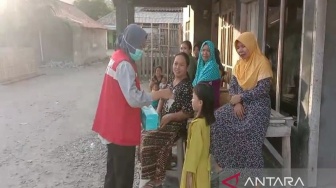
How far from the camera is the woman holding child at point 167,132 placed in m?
3.51

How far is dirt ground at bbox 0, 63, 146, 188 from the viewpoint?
4211 mm

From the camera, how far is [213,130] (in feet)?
11.4

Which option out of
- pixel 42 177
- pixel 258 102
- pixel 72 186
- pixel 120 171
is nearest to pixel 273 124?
pixel 258 102

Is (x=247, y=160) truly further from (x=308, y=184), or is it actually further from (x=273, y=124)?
(x=308, y=184)

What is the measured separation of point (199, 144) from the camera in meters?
2.82

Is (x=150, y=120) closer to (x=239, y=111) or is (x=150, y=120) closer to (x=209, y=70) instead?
(x=239, y=111)

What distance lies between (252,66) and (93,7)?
41509 millimetres

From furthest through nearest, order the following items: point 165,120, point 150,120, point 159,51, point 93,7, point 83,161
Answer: point 93,7 → point 159,51 → point 83,161 → point 165,120 → point 150,120

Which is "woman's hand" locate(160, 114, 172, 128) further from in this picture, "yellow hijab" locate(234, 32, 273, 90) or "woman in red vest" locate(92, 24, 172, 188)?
"yellow hijab" locate(234, 32, 273, 90)

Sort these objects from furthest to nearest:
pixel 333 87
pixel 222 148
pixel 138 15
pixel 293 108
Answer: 1. pixel 138 15
2. pixel 293 108
3. pixel 222 148
4. pixel 333 87

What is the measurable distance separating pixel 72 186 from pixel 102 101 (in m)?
1.46

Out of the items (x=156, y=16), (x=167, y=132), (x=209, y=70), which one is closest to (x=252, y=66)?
(x=209, y=70)

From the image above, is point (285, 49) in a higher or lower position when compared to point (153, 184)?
higher

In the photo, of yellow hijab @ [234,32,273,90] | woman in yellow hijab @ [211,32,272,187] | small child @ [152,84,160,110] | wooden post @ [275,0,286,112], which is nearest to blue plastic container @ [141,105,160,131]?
woman in yellow hijab @ [211,32,272,187]
